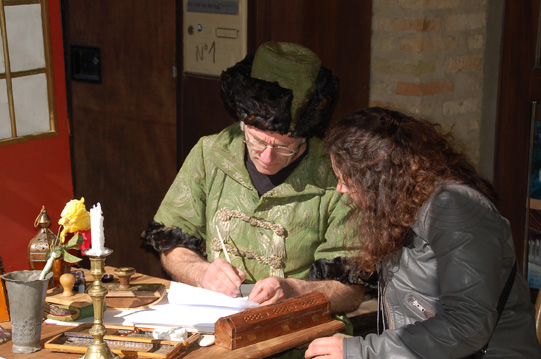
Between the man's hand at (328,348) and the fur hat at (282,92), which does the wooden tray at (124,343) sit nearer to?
the man's hand at (328,348)

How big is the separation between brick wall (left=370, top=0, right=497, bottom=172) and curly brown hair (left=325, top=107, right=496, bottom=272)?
168 cm

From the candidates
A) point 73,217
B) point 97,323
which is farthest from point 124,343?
point 73,217

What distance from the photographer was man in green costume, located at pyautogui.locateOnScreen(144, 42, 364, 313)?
310 cm

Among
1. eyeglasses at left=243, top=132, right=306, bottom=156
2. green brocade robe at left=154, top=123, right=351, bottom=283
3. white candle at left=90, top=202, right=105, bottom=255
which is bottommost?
green brocade robe at left=154, top=123, right=351, bottom=283

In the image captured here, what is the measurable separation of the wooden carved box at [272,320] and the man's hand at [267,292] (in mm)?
116

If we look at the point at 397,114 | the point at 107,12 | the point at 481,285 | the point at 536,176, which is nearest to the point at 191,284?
the point at 397,114

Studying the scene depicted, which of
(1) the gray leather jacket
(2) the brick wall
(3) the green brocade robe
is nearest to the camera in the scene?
(1) the gray leather jacket

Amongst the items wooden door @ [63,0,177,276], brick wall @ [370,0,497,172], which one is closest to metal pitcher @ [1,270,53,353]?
brick wall @ [370,0,497,172]

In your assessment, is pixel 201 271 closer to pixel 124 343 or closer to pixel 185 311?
pixel 185 311

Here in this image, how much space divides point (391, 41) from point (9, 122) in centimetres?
205

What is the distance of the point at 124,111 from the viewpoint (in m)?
5.22

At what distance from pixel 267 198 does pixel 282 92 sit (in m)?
0.46

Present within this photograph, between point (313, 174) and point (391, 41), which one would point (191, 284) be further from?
point (391, 41)

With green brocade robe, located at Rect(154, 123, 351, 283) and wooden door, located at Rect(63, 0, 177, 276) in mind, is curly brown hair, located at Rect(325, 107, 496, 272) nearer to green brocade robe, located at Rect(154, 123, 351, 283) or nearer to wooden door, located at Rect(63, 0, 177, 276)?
green brocade robe, located at Rect(154, 123, 351, 283)
